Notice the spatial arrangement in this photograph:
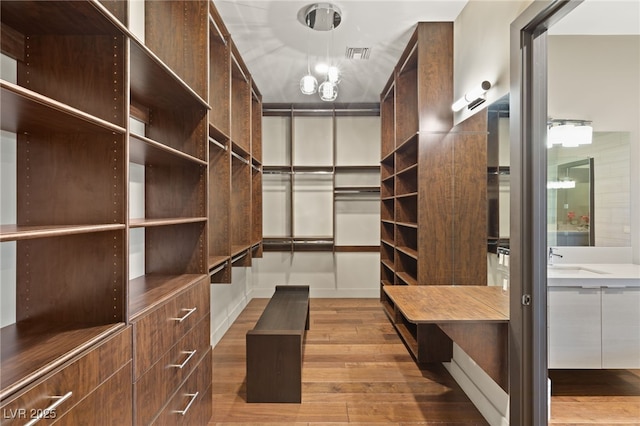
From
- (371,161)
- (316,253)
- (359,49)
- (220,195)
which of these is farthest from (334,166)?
(220,195)

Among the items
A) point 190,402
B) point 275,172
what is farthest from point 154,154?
point 275,172

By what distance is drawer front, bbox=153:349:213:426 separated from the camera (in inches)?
63.3

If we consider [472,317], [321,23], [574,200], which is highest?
[321,23]

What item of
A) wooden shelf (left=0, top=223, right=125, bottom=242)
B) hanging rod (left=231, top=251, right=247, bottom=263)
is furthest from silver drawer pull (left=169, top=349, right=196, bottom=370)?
hanging rod (left=231, top=251, right=247, bottom=263)

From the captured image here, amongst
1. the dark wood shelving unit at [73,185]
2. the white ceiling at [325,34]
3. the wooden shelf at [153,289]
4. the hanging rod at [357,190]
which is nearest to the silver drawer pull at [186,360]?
the wooden shelf at [153,289]

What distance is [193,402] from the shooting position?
1.89m

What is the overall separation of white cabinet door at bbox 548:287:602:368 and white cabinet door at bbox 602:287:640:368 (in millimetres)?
39

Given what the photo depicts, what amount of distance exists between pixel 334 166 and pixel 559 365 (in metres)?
3.48

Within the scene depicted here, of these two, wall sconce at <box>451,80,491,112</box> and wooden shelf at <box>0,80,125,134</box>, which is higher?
wall sconce at <box>451,80,491,112</box>

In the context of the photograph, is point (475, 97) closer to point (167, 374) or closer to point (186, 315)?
point (186, 315)

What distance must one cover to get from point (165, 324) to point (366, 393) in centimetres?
163

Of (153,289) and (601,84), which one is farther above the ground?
(601,84)

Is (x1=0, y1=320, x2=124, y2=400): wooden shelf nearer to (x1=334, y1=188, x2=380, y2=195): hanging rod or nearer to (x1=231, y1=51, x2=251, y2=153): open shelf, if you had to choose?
(x1=231, y1=51, x2=251, y2=153): open shelf

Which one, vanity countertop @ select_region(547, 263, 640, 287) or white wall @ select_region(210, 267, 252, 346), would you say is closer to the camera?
vanity countertop @ select_region(547, 263, 640, 287)
